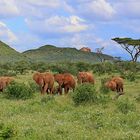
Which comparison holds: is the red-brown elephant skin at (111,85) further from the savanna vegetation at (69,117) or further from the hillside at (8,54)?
the hillside at (8,54)

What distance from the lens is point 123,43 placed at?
221ft

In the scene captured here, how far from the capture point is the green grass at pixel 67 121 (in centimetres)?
1199

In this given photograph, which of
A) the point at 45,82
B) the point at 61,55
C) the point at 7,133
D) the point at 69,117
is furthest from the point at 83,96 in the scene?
the point at 61,55

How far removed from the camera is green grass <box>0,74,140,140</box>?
11992mm

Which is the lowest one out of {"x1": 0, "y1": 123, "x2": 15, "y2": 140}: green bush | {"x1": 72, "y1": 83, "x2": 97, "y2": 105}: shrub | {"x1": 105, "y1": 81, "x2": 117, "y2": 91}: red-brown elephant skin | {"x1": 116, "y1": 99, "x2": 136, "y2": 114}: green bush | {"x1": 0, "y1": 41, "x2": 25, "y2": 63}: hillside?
{"x1": 0, "y1": 123, "x2": 15, "y2": 140}: green bush

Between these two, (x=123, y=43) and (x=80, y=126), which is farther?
(x=123, y=43)

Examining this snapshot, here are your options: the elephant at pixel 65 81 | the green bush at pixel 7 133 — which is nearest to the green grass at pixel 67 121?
the green bush at pixel 7 133

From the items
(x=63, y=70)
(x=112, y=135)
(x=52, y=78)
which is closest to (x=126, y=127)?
(x=112, y=135)

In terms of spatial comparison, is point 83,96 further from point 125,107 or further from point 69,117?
point 69,117

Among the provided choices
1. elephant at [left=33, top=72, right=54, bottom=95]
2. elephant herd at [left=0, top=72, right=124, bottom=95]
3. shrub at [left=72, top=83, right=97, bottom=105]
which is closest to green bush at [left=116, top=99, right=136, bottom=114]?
shrub at [left=72, top=83, right=97, bottom=105]

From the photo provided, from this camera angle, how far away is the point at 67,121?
575 inches

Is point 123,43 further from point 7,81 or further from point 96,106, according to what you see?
point 96,106

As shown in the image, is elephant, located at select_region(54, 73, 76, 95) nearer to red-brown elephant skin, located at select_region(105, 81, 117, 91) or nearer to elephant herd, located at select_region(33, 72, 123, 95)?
elephant herd, located at select_region(33, 72, 123, 95)

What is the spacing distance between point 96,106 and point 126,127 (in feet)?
15.6
